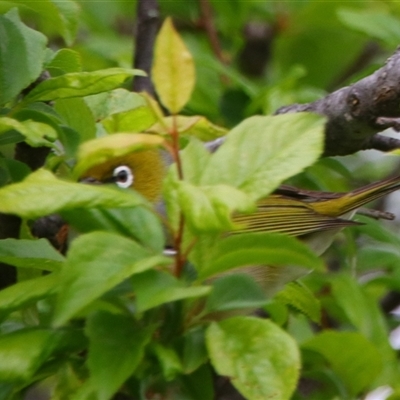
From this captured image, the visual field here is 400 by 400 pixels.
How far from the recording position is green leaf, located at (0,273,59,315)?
4.14 feet

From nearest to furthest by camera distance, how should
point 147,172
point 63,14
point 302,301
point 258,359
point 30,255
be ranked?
point 258,359 < point 30,255 < point 63,14 < point 302,301 < point 147,172

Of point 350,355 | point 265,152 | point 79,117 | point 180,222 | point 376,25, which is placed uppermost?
point 265,152

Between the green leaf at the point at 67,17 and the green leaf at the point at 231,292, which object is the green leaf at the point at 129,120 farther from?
the green leaf at the point at 231,292

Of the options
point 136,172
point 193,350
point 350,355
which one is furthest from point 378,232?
point 193,350

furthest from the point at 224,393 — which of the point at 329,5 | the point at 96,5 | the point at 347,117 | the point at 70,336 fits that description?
the point at 96,5

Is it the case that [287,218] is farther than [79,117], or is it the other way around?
[287,218]

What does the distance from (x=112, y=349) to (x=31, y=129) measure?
0.39 metres

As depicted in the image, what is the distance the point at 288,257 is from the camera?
1226mm

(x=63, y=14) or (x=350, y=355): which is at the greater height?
(x=63, y=14)

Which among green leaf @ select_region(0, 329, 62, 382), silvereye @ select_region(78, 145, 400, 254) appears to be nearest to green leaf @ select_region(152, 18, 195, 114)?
green leaf @ select_region(0, 329, 62, 382)

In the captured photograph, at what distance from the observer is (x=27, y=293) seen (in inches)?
50.1

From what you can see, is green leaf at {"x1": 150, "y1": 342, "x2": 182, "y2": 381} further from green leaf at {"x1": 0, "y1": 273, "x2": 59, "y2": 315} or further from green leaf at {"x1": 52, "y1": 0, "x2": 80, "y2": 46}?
green leaf at {"x1": 52, "y1": 0, "x2": 80, "y2": 46}

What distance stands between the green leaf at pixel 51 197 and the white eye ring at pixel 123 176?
4.17 ft

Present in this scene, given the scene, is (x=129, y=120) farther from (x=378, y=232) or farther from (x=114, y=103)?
(x=378, y=232)
